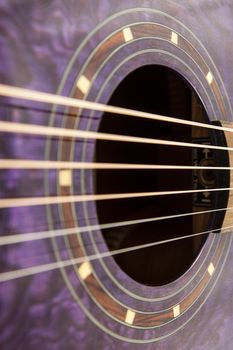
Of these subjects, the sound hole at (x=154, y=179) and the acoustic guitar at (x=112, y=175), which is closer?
the acoustic guitar at (x=112, y=175)

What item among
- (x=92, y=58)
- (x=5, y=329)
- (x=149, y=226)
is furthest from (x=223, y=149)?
(x=5, y=329)

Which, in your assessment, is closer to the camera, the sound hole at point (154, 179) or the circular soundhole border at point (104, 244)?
the circular soundhole border at point (104, 244)

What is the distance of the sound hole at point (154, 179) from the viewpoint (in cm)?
73

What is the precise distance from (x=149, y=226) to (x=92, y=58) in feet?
1.27

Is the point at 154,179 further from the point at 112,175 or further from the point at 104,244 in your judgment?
the point at 104,244

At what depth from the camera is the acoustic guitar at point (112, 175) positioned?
1.38 ft

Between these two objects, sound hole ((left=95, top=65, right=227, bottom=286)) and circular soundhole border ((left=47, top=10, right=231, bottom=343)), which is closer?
circular soundhole border ((left=47, top=10, right=231, bottom=343))

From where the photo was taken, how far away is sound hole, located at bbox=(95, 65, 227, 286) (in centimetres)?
73

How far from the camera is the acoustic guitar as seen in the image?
1.38 feet

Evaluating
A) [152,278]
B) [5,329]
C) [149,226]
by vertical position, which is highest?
[149,226]

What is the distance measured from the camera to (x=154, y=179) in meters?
0.83

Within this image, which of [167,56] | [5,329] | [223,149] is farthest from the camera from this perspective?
[223,149]

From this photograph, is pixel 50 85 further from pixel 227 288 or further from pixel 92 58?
pixel 227 288

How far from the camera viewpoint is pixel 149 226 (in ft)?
2.63
